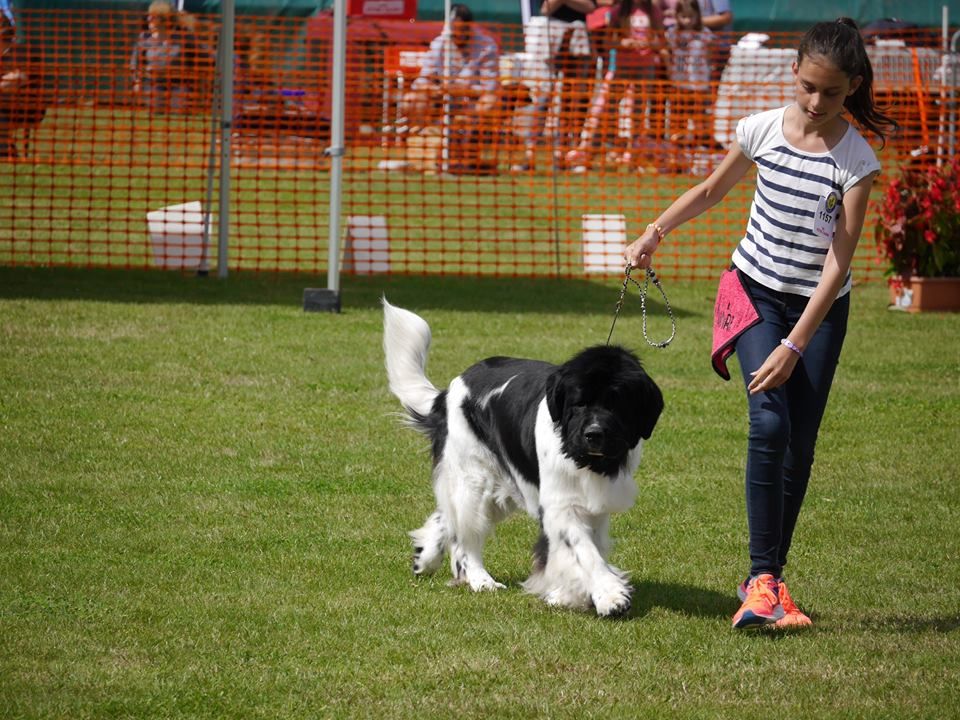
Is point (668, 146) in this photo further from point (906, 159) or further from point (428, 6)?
point (428, 6)

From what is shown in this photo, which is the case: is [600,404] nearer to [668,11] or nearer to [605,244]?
[605,244]

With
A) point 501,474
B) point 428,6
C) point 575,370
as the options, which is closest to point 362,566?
point 501,474

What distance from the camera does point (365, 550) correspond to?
17.4 feet

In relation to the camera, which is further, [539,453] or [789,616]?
[539,453]

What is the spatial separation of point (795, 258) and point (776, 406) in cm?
48

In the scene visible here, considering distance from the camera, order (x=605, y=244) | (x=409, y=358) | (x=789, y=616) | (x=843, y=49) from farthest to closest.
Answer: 1. (x=605, y=244)
2. (x=409, y=358)
3. (x=789, y=616)
4. (x=843, y=49)

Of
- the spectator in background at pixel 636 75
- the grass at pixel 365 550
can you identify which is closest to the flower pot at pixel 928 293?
the grass at pixel 365 550

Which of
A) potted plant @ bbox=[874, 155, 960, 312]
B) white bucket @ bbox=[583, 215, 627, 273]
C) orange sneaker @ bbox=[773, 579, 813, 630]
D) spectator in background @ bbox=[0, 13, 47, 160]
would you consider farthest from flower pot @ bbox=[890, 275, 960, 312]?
spectator in background @ bbox=[0, 13, 47, 160]

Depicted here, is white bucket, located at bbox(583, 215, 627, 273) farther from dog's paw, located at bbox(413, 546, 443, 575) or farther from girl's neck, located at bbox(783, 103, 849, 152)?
girl's neck, located at bbox(783, 103, 849, 152)

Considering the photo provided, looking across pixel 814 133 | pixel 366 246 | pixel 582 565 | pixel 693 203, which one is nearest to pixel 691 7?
pixel 366 246

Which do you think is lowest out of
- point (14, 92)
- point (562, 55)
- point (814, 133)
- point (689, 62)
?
point (814, 133)

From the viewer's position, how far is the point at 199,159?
16719 mm

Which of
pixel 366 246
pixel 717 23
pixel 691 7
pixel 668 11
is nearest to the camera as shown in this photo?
pixel 366 246

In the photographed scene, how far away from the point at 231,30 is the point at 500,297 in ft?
11.3
